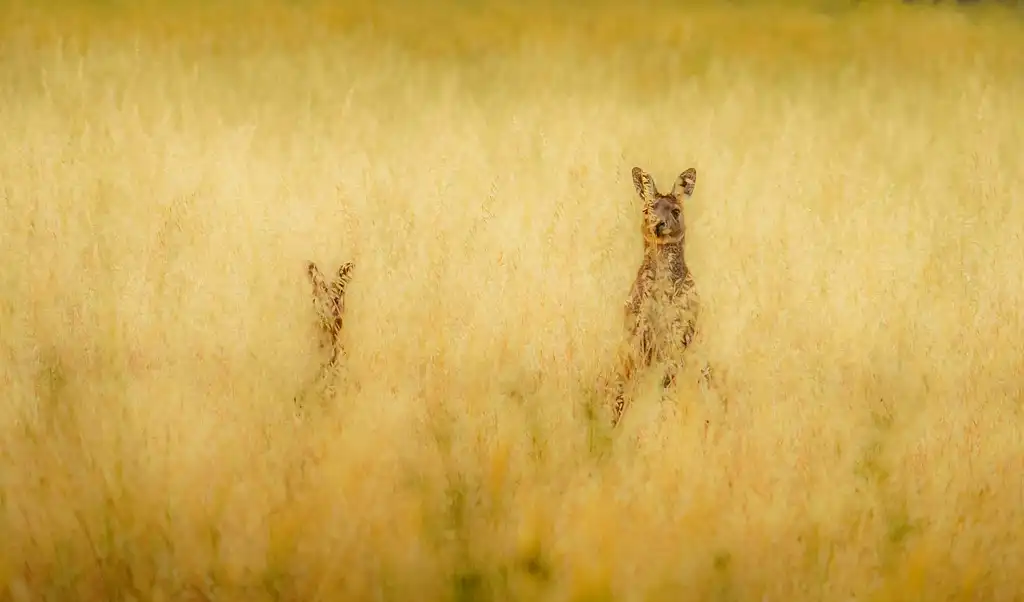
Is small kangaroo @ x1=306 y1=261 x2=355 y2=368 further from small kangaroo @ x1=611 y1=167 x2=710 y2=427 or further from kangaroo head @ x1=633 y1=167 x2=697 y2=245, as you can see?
kangaroo head @ x1=633 y1=167 x2=697 y2=245

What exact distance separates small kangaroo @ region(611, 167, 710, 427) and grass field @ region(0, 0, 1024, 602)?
0.17 meters

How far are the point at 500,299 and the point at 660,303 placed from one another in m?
0.82

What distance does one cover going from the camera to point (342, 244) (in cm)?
512

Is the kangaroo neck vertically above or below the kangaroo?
above

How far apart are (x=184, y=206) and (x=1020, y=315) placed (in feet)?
14.3

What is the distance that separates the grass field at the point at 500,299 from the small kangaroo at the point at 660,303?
170 mm

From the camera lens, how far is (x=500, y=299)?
4.44 meters

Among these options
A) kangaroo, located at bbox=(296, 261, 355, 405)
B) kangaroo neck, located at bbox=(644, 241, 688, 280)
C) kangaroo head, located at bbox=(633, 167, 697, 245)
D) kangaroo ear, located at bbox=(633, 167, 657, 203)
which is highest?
kangaroo ear, located at bbox=(633, 167, 657, 203)

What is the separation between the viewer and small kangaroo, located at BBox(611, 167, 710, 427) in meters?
3.90

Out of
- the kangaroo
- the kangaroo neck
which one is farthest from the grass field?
the kangaroo neck

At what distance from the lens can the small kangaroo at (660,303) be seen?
12.8 ft

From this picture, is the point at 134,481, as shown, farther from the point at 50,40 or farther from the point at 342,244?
the point at 50,40

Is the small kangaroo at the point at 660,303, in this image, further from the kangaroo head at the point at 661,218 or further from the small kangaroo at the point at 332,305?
the small kangaroo at the point at 332,305

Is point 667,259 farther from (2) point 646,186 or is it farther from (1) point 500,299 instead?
(1) point 500,299
